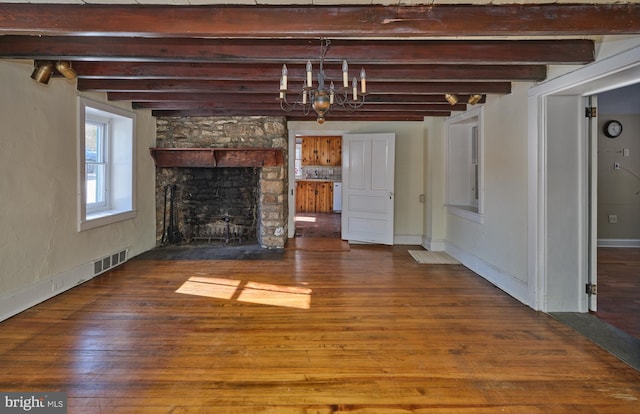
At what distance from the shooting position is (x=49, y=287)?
341 cm

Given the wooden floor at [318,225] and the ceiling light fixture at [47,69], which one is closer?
the ceiling light fixture at [47,69]

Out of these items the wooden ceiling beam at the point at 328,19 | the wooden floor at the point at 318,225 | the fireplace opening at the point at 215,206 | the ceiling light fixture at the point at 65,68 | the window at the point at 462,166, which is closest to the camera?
the wooden ceiling beam at the point at 328,19

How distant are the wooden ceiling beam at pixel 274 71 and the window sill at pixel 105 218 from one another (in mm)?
1695

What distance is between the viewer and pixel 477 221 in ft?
14.7

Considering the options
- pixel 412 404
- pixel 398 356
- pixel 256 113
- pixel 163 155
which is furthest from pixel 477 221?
pixel 163 155

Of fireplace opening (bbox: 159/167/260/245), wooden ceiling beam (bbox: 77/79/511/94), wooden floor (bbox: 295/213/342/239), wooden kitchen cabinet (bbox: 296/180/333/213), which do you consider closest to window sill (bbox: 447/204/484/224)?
wooden ceiling beam (bbox: 77/79/511/94)

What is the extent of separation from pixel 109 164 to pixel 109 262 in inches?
55.4

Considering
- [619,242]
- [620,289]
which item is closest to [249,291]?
[620,289]

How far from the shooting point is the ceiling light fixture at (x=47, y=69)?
3100mm

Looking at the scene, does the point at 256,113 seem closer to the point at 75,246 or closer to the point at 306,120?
the point at 306,120

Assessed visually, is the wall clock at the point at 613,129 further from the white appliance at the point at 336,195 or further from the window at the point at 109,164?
the window at the point at 109,164

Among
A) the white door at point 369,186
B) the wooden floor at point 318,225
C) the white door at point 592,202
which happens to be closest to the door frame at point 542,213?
the white door at point 592,202

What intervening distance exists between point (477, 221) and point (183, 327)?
145 inches

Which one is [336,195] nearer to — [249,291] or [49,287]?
[249,291]
